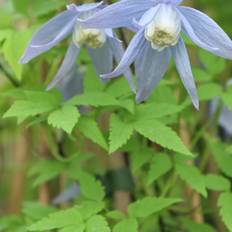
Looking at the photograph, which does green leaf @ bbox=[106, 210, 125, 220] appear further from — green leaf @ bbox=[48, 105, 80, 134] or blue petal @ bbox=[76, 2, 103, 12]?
blue petal @ bbox=[76, 2, 103, 12]

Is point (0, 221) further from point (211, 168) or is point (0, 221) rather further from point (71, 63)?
point (211, 168)

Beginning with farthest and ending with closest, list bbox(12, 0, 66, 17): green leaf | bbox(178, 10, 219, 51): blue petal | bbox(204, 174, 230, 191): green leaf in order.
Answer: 1. bbox(12, 0, 66, 17): green leaf
2. bbox(204, 174, 230, 191): green leaf
3. bbox(178, 10, 219, 51): blue petal

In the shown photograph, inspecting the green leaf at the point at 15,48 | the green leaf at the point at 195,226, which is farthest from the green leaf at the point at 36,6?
the green leaf at the point at 195,226

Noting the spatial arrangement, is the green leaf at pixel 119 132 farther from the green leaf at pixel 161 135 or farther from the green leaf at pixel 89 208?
the green leaf at pixel 89 208

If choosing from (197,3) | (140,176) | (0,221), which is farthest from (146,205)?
(197,3)

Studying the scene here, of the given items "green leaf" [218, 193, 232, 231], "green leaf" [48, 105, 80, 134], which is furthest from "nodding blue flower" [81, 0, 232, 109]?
"green leaf" [218, 193, 232, 231]

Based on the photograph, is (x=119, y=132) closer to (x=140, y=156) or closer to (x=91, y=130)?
(x=91, y=130)

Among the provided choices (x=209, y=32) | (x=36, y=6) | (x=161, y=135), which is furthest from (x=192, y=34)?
(x=36, y=6)

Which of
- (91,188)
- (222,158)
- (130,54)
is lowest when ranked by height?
(222,158)
